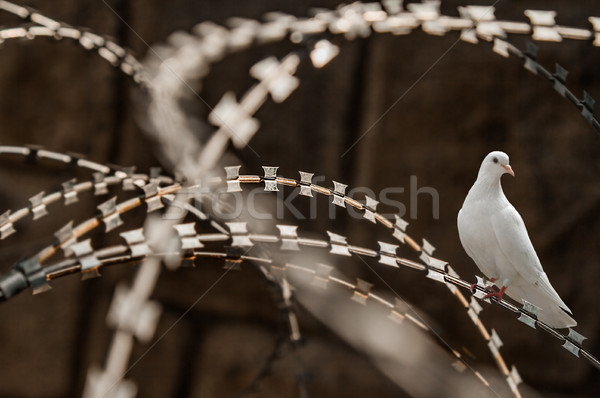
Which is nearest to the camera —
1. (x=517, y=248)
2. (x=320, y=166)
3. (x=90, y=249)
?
(x=90, y=249)

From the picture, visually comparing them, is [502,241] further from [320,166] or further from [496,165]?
[320,166]

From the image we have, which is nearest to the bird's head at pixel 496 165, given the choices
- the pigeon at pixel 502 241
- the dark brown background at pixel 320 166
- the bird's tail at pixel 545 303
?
the pigeon at pixel 502 241

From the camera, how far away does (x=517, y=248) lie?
2.83ft

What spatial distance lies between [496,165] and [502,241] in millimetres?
148

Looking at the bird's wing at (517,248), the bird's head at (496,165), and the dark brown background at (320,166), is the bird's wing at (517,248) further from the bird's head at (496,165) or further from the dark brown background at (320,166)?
the dark brown background at (320,166)

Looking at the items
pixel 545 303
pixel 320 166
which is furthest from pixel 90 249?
pixel 320 166

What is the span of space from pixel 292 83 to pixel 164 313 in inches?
35.1

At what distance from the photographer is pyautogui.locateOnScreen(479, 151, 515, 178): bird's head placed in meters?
0.87

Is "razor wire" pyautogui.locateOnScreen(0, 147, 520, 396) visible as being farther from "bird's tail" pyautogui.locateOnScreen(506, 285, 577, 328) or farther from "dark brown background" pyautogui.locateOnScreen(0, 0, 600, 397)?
"dark brown background" pyautogui.locateOnScreen(0, 0, 600, 397)

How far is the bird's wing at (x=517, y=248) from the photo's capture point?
0.86 metres

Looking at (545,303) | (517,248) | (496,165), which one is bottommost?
(545,303)

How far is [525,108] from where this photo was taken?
1.48 m

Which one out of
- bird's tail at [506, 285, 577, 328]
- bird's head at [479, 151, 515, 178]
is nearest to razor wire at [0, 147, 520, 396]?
bird's tail at [506, 285, 577, 328]

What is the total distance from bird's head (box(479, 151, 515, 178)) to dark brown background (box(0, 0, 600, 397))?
619 millimetres
